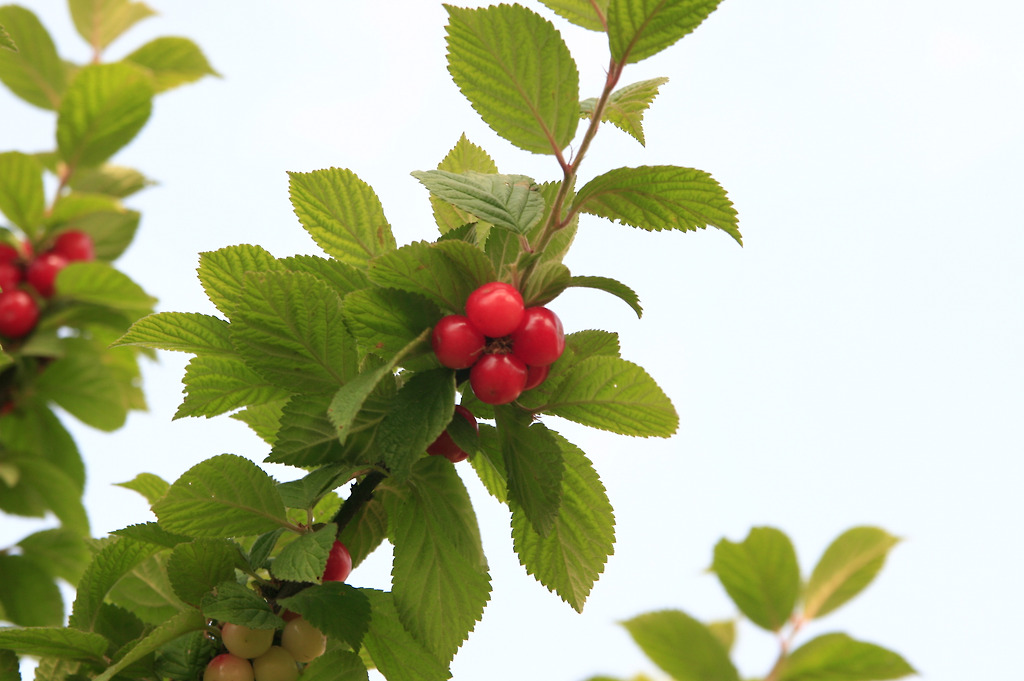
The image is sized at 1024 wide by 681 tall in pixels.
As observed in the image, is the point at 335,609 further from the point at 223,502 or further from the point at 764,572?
the point at 764,572

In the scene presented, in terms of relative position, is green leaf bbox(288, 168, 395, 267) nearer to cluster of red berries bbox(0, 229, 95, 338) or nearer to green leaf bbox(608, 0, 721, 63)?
green leaf bbox(608, 0, 721, 63)

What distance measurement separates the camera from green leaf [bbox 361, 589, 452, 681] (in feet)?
3.84

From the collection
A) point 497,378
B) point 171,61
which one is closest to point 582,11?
point 497,378

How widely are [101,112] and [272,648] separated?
2.03m

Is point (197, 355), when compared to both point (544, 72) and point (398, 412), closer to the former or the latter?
point (398, 412)

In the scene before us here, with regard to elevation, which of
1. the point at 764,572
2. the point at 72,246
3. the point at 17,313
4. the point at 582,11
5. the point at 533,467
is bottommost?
the point at 17,313

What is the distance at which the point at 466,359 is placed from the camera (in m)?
1.07

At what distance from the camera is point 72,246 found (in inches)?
105

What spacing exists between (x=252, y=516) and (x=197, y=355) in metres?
0.24

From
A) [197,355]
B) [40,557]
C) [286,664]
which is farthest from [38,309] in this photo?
[286,664]

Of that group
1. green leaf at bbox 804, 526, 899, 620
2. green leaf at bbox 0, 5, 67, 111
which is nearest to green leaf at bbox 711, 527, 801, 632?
green leaf at bbox 804, 526, 899, 620

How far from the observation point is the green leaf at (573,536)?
1.18 meters

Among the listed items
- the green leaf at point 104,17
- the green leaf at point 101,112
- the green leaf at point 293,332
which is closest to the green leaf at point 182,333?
the green leaf at point 293,332

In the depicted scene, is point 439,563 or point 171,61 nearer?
point 439,563
